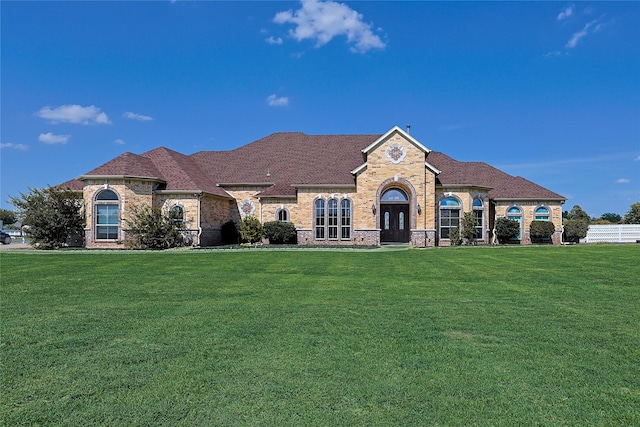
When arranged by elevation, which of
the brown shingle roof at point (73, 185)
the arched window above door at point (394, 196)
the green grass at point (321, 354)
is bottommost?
the green grass at point (321, 354)

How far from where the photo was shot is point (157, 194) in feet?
91.8

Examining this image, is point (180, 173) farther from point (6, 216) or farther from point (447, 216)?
point (6, 216)

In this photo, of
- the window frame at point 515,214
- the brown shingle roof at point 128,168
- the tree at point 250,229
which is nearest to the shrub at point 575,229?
the window frame at point 515,214

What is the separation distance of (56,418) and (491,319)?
592 cm

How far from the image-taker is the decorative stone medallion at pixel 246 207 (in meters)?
32.8

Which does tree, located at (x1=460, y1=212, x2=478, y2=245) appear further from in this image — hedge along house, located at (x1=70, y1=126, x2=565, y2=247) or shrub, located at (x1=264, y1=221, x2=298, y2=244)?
shrub, located at (x1=264, y1=221, x2=298, y2=244)

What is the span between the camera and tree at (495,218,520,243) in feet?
97.7

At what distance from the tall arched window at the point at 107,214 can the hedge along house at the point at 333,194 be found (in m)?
0.06

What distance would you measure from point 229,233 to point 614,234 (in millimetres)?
32387

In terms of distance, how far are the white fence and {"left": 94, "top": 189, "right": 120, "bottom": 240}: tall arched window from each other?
36935 mm

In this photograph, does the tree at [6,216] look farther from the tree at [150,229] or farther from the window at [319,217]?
the window at [319,217]

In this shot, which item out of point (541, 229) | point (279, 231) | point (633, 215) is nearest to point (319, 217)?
point (279, 231)

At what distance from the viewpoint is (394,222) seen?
32.0 m

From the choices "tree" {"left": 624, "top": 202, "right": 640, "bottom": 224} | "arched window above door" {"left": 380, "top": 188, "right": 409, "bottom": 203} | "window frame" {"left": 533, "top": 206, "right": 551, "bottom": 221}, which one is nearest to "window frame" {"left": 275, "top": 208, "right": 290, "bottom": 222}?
"arched window above door" {"left": 380, "top": 188, "right": 409, "bottom": 203}
